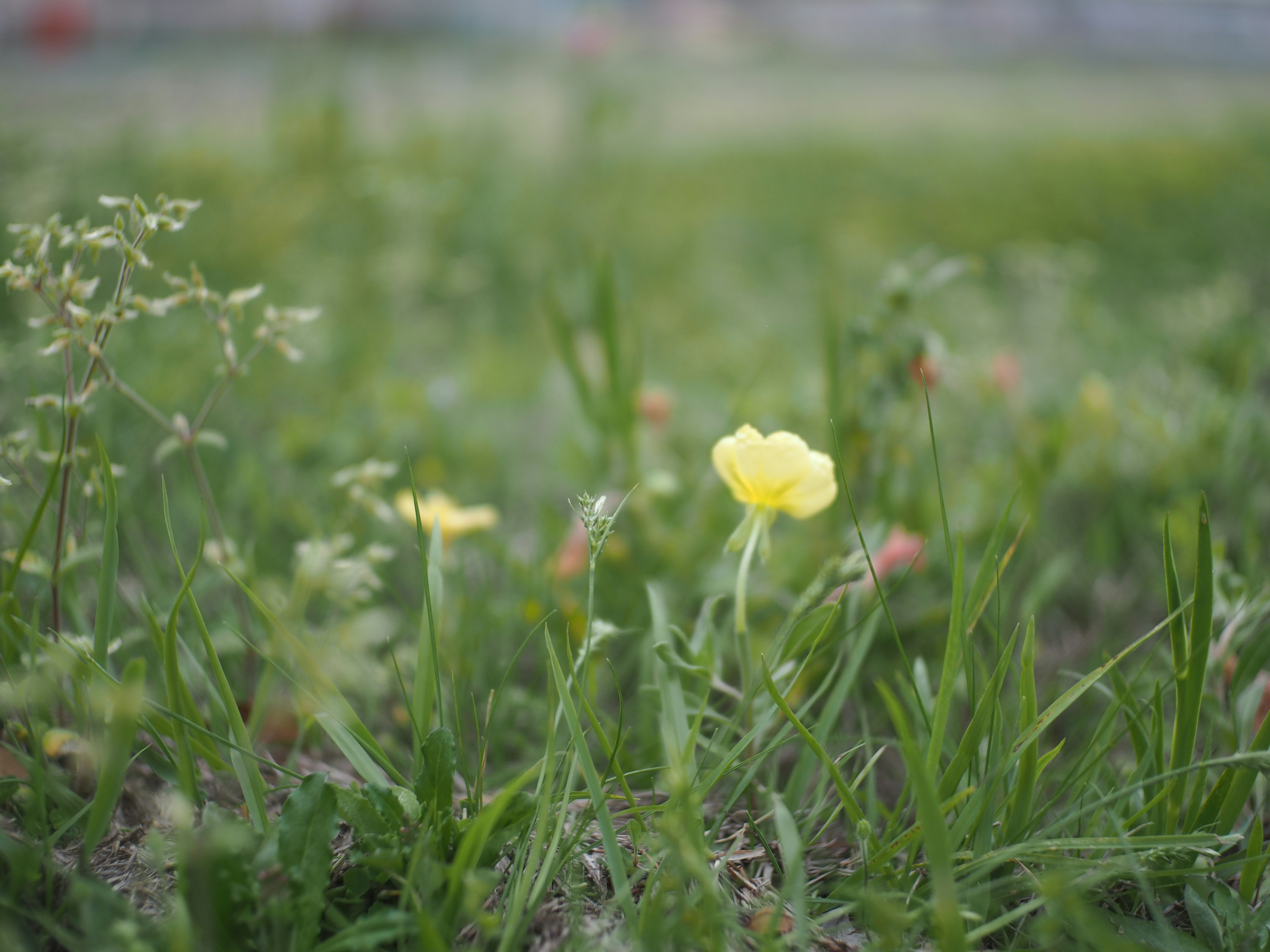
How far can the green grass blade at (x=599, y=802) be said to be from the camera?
702 mm

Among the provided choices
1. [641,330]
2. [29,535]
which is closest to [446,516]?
[29,535]

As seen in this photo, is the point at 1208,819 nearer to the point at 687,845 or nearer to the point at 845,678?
the point at 845,678

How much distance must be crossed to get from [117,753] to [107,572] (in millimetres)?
292

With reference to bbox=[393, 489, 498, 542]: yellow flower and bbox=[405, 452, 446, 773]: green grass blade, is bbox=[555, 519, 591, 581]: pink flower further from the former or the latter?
bbox=[405, 452, 446, 773]: green grass blade

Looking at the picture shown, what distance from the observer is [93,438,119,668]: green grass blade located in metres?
0.78

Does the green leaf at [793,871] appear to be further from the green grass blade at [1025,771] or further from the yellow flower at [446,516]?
the yellow flower at [446,516]

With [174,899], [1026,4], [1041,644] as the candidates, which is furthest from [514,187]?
[1026,4]

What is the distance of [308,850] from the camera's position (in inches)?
27.6

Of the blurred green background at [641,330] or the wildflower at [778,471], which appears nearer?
the wildflower at [778,471]

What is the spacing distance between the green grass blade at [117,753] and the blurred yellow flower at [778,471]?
600 millimetres

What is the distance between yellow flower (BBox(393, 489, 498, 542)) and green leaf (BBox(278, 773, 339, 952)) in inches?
15.5

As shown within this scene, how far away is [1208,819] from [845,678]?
40cm

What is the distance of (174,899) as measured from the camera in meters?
0.69

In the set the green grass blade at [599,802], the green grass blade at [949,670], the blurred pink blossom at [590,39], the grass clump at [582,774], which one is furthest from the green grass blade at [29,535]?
the blurred pink blossom at [590,39]
